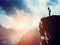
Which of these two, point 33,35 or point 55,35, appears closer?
point 55,35

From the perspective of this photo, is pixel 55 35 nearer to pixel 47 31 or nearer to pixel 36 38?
pixel 47 31

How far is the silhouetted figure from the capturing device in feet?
139

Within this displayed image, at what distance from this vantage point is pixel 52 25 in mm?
44188

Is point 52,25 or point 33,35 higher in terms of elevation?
point 33,35

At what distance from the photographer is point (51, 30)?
4378 cm

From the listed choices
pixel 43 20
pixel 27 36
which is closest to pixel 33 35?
pixel 27 36

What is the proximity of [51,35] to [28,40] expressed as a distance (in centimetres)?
5038

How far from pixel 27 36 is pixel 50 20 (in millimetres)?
55953

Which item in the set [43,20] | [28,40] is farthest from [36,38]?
[43,20]

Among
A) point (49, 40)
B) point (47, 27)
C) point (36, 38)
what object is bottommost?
point (49, 40)

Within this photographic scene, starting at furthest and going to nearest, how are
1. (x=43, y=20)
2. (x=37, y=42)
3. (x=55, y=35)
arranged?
(x=37, y=42), (x=43, y=20), (x=55, y=35)

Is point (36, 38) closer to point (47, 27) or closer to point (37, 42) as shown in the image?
point (37, 42)

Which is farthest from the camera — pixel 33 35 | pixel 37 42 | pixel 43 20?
pixel 33 35

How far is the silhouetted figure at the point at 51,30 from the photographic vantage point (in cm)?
4244
